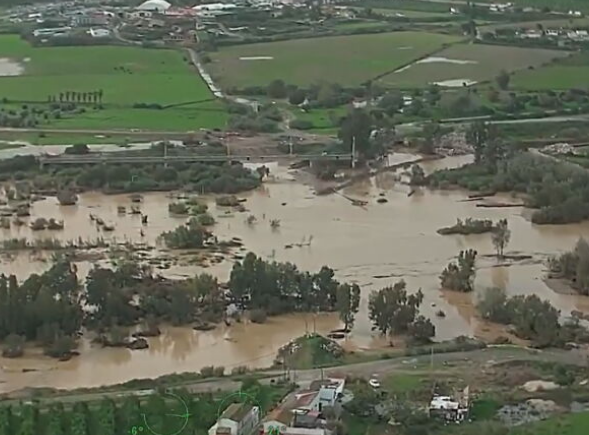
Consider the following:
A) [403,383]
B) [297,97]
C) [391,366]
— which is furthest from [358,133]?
[403,383]

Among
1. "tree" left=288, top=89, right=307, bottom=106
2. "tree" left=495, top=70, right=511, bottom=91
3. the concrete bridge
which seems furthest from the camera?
"tree" left=495, top=70, right=511, bottom=91

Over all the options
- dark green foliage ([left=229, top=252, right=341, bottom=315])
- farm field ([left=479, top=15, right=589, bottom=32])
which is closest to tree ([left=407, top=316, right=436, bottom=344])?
dark green foliage ([left=229, top=252, right=341, bottom=315])

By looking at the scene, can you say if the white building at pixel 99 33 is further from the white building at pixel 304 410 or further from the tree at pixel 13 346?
the white building at pixel 304 410

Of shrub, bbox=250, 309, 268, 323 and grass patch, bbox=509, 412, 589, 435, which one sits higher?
grass patch, bbox=509, 412, 589, 435

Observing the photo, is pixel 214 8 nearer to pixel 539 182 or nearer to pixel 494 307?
pixel 539 182

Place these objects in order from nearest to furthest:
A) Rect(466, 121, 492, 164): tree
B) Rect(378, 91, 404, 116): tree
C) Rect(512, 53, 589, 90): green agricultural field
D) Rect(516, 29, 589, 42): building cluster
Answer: Rect(466, 121, 492, 164): tree, Rect(378, 91, 404, 116): tree, Rect(512, 53, 589, 90): green agricultural field, Rect(516, 29, 589, 42): building cluster

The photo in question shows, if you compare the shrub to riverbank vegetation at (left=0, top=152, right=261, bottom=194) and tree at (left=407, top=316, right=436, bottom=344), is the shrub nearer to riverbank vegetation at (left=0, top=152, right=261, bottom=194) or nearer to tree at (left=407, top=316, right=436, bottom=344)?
tree at (left=407, top=316, right=436, bottom=344)

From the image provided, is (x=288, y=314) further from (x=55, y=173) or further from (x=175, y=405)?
(x=55, y=173)
